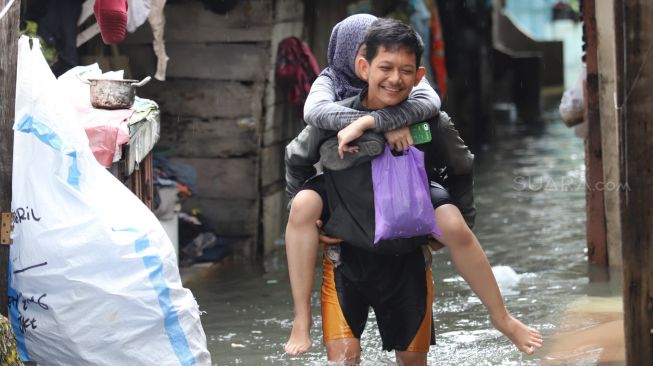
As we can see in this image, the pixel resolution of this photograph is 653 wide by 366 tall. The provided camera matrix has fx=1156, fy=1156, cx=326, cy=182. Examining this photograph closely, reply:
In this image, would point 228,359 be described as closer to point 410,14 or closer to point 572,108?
point 572,108

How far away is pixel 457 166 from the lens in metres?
4.46

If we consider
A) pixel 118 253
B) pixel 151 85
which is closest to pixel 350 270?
pixel 118 253

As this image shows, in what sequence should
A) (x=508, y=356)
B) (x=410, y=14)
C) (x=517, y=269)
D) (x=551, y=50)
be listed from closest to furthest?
(x=508, y=356)
(x=517, y=269)
(x=410, y=14)
(x=551, y=50)

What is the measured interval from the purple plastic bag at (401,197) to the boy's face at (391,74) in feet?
0.65

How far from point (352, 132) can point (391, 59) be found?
31 cm

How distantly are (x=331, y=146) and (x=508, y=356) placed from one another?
6.66 ft

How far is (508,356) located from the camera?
590 centimetres

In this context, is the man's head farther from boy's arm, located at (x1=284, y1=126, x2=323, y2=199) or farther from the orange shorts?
the orange shorts

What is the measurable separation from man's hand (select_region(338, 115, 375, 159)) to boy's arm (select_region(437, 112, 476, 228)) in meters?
0.30

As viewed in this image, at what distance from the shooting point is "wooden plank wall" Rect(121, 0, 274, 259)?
8641 mm

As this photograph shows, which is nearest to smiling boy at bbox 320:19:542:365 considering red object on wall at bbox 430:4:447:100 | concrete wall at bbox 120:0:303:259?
concrete wall at bbox 120:0:303:259

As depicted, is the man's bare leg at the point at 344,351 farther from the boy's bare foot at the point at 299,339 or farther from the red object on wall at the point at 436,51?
the red object on wall at the point at 436,51

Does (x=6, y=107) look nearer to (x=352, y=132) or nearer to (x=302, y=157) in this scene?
(x=302, y=157)

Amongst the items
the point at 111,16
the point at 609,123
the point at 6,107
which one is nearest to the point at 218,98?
the point at 111,16
